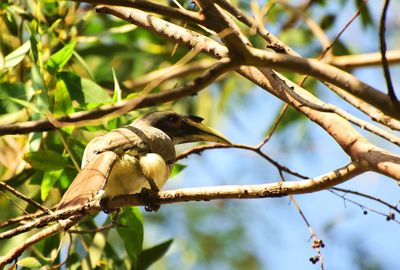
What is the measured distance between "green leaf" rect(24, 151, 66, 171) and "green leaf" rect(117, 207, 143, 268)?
1.61 feet

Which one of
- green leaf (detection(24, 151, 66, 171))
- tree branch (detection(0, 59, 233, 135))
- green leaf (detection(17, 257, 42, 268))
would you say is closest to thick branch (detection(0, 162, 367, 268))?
green leaf (detection(17, 257, 42, 268))

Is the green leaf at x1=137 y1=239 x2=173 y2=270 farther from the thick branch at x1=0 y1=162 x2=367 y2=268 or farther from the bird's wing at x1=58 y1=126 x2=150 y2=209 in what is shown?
the thick branch at x1=0 y1=162 x2=367 y2=268

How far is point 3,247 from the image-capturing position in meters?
4.70

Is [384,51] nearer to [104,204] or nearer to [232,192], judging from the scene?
[232,192]

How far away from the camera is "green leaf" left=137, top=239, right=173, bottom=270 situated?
4.15 metres

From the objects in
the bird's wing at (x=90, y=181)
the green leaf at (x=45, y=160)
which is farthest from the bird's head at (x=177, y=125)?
the bird's wing at (x=90, y=181)

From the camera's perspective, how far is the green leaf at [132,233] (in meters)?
3.87

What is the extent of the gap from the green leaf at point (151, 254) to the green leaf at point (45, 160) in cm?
79

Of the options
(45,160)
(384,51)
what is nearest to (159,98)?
(384,51)

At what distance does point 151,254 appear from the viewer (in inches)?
164

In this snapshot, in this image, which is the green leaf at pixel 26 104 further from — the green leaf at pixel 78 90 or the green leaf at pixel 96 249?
the green leaf at pixel 96 249

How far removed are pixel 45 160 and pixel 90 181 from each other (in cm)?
63

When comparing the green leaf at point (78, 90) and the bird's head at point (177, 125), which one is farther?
the bird's head at point (177, 125)

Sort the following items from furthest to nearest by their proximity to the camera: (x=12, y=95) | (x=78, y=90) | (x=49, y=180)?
(x=78, y=90), (x=12, y=95), (x=49, y=180)
